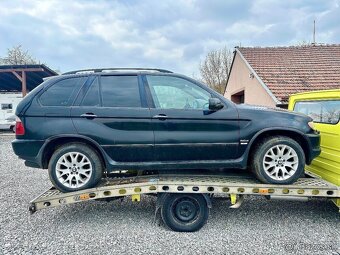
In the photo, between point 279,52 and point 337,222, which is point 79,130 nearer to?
point 337,222

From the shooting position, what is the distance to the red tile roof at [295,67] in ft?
33.1

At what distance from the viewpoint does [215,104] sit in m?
3.42

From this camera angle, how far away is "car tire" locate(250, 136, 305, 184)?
11.2 feet

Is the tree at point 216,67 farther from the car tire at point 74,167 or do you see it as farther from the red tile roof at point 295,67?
the car tire at point 74,167

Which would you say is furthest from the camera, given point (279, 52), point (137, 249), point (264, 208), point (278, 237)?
point (279, 52)

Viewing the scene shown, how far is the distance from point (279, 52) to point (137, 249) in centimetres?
1349

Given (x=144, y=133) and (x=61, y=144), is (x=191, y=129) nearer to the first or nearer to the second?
(x=144, y=133)

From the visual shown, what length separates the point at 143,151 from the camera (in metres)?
3.44

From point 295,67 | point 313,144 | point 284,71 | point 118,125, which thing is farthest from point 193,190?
point 295,67

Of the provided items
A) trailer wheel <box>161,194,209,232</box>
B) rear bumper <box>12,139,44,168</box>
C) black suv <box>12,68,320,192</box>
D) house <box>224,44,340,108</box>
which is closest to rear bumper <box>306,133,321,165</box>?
black suv <box>12,68,320,192</box>

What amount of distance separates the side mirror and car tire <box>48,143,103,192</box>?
1789mm

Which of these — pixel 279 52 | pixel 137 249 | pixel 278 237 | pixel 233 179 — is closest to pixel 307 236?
pixel 278 237

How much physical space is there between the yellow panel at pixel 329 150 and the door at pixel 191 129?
152cm

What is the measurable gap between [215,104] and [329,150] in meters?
2.00
